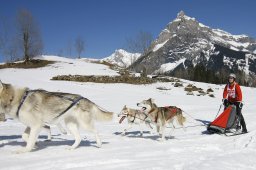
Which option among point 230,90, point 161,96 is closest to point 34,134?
point 230,90

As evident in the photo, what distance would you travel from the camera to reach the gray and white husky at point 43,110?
22.9 ft

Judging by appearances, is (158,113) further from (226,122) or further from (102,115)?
(102,115)

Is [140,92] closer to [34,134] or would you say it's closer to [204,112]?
[204,112]

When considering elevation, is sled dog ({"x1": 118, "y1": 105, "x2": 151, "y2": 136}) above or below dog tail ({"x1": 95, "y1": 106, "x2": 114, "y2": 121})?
below

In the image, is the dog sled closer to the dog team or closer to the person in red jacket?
the person in red jacket

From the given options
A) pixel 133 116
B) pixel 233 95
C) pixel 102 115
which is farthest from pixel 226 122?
pixel 102 115

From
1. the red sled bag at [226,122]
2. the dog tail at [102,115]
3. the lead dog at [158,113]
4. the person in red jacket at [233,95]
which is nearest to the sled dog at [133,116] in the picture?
the lead dog at [158,113]

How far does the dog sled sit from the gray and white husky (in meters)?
4.34

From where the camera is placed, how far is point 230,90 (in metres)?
11.8

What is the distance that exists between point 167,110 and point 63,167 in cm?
567

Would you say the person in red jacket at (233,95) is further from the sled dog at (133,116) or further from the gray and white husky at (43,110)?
the gray and white husky at (43,110)

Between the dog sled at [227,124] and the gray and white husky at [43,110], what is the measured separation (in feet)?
14.2

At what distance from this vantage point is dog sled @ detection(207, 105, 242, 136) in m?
10.8

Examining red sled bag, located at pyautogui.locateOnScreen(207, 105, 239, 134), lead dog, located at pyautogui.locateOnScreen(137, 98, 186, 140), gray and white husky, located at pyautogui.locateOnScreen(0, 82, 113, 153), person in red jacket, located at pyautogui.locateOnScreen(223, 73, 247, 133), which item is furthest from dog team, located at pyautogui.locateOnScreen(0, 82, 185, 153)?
person in red jacket, located at pyautogui.locateOnScreen(223, 73, 247, 133)
